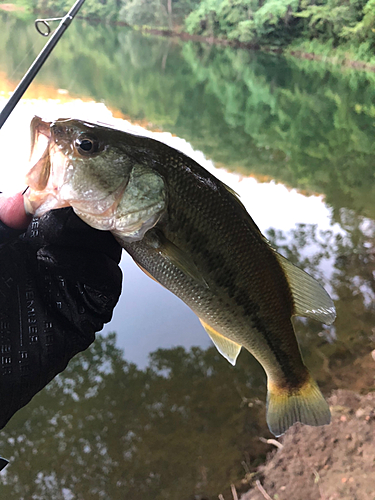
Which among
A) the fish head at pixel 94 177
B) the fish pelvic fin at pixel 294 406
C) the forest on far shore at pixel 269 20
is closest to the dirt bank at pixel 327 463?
the fish pelvic fin at pixel 294 406

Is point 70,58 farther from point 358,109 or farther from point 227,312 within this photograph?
point 227,312

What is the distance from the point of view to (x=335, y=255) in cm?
622

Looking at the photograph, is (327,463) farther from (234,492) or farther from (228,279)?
(228,279)

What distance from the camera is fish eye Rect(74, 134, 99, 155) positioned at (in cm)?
120

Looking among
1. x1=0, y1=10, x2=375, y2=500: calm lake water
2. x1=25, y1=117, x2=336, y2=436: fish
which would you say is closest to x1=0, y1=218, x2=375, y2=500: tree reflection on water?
x1=0, y1=10, x2=375, y2=500: calm lake water

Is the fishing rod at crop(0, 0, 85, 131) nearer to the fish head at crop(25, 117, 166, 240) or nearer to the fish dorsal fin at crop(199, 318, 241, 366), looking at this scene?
the fish head at crop(25, 117, 166, 240)

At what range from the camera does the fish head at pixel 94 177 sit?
119 cm

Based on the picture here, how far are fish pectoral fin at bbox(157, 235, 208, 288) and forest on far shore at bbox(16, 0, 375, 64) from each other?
30579mm

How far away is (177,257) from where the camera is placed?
1.31 m

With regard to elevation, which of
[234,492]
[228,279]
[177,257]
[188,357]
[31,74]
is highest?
[31,74]

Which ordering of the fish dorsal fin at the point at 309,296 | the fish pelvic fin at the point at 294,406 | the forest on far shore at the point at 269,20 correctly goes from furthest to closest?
the forest on far shore at the point at 269,20
the fish pelvic fin at the point at 294,406
the fish dorsal fin at the point at 309,296

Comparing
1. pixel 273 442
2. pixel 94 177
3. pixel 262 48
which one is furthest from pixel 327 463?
pixel 262 48

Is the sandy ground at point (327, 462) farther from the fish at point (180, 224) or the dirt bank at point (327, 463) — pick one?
the fish at point (180, 224)

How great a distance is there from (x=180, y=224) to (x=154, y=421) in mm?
3362
